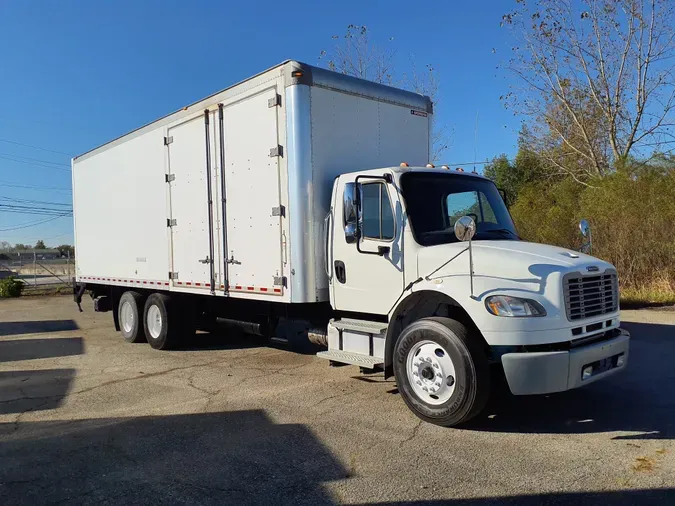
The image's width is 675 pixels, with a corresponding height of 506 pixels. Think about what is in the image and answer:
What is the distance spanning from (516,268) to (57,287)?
26868 millimetres

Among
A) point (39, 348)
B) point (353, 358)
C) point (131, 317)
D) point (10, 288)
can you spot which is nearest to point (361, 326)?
point (353, 358)

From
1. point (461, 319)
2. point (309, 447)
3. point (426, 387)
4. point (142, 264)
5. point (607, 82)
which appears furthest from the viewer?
point (607, 82)

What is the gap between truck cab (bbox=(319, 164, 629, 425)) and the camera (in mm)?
4625

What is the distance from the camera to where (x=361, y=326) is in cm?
596

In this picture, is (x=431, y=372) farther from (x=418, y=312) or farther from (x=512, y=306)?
(x=512, y=306)

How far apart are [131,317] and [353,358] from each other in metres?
5.97

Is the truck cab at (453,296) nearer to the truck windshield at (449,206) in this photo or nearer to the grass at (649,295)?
the truck windshield at (449,206)

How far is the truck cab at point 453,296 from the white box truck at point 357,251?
0.02 m

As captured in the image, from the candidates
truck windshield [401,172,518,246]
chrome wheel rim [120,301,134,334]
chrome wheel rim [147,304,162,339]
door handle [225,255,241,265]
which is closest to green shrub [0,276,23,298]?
chrome wheel rim [120,301,134,334]

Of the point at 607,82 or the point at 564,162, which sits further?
the point at 564,162

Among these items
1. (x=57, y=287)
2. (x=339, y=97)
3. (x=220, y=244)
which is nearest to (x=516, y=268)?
(x=339, y=97)

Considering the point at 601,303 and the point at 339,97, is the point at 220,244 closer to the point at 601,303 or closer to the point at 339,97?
the point at 339,97

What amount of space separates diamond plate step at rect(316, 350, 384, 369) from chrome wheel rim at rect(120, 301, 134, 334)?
5.49m

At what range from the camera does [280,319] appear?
7434 mm
